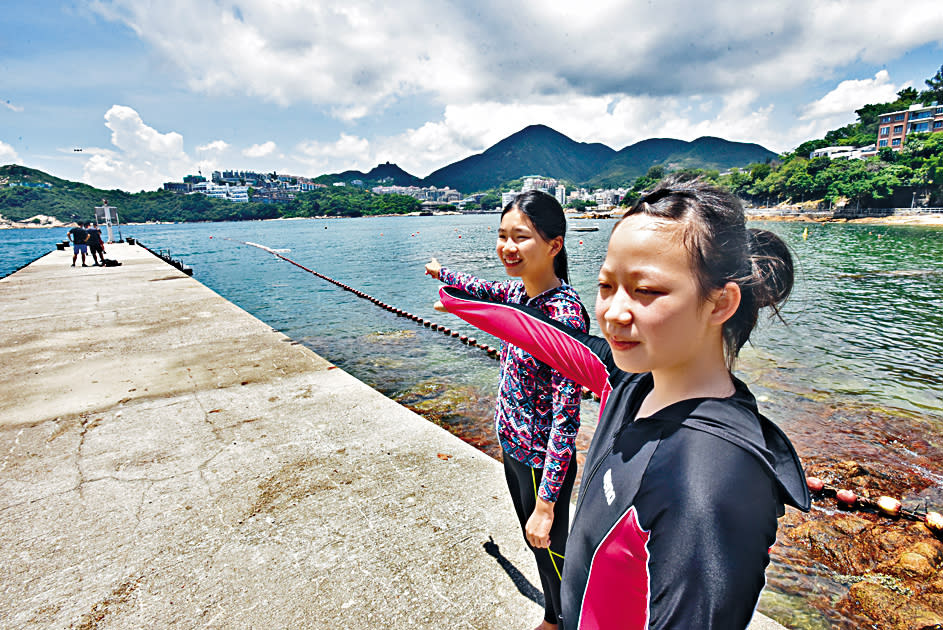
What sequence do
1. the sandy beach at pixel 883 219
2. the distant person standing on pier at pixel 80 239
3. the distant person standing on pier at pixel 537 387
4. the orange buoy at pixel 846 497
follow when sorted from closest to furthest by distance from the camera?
the distant person standing on pier at pixel 537 387 < the orange buoy at pixel 846 497 < the distant person standing on pier at pixel 80 239 < the sandy beach at pixel 883 219

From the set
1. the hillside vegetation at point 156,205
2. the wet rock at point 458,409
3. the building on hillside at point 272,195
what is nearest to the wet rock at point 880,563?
the wet rock at point 458,409

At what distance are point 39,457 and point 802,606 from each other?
5728 millimetres

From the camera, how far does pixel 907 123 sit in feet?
271

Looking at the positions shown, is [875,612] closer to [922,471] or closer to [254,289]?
[922,471]

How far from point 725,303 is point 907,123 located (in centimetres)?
11671

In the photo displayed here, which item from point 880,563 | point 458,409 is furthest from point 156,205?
point 880,563

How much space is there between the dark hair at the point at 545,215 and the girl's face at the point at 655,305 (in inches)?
39.5

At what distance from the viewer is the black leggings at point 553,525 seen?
1.95 metres

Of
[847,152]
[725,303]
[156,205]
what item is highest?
[847,152]

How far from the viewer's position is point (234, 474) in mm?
3459

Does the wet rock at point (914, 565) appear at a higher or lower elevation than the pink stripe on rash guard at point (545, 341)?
lower

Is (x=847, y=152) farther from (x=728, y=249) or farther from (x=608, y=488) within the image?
(x=608, y=488)

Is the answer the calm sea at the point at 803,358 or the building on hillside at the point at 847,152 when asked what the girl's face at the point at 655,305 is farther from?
the building on hillside at the point at 847,152

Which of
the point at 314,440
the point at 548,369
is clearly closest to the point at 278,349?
the point at 314,440
